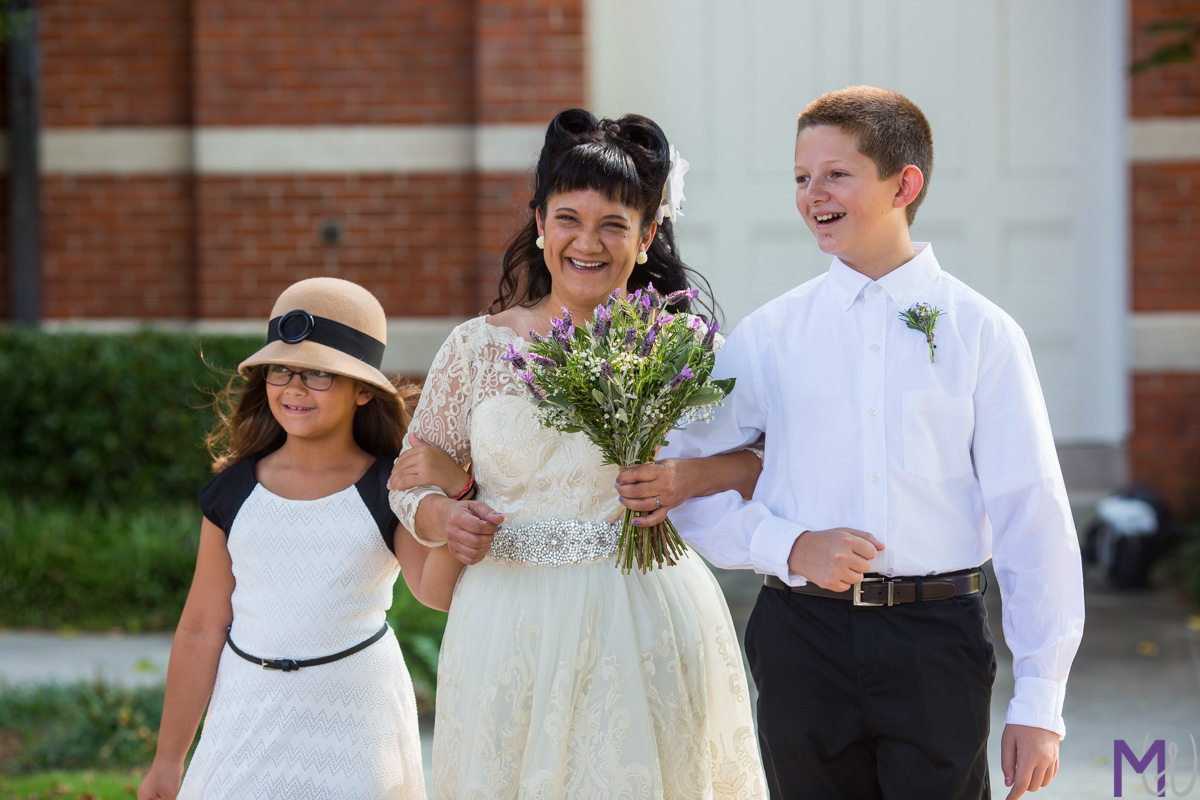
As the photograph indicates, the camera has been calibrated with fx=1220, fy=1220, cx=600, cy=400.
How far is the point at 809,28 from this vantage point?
7504mm

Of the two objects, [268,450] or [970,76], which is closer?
[268,450]

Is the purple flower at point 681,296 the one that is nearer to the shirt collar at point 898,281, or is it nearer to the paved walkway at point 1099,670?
the shirt collar at point 898,281

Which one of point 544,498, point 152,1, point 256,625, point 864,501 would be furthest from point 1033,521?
point 152,1

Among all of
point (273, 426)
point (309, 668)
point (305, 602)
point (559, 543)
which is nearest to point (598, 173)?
point (559, 543)

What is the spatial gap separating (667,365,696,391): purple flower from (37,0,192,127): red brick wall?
253 inches

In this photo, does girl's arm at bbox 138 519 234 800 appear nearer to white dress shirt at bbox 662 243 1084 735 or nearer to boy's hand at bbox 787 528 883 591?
white dress shirt at bbox 662 243 1084 735

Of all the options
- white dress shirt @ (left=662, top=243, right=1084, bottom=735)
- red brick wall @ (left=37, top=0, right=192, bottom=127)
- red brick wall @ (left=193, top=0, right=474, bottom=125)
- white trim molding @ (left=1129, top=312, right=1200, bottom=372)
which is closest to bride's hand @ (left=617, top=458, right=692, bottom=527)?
white dress shirt @ (left=662, top=243, right=1084, bottom=735)

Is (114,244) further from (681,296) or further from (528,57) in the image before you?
(681,296)

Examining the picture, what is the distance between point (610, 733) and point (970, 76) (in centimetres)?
606

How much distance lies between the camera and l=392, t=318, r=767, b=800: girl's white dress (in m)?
2.50

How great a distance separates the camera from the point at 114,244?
310 inches

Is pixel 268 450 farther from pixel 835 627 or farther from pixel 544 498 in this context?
pixel 835 627

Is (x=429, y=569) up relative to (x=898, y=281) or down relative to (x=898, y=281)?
down

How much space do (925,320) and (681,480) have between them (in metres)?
0.59
